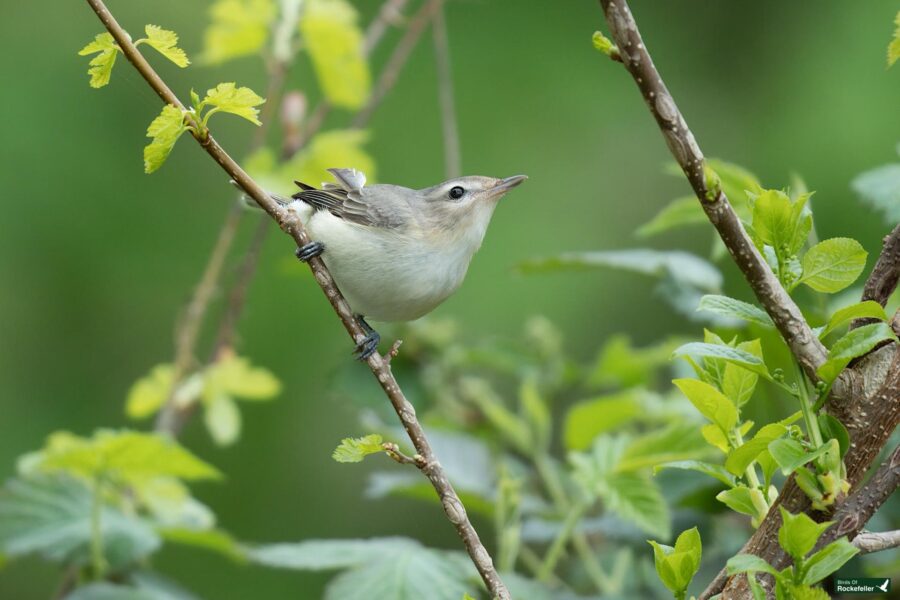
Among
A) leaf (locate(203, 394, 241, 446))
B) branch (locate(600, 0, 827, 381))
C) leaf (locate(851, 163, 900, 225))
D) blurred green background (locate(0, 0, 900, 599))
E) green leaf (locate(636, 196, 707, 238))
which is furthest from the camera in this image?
blurred green background (locate(0, 0, 900, 599))

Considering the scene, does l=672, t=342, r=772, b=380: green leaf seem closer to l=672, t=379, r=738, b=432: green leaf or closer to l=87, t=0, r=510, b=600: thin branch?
l=672, t=379, r=738, b=432: green leaf

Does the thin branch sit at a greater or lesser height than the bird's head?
lesser

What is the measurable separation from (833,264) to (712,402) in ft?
0.59

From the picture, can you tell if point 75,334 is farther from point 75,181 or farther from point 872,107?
point 872,107

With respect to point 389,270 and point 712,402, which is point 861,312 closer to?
point 712,402

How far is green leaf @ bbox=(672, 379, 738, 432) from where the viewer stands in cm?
103

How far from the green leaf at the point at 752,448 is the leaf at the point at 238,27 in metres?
1.93

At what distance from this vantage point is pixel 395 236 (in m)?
2.13

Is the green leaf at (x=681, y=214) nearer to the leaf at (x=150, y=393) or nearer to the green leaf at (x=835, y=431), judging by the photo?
the green leaf at (x=835, y=431)

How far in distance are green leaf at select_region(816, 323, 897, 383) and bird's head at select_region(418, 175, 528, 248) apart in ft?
3.82

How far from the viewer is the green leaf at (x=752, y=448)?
0.98 metres

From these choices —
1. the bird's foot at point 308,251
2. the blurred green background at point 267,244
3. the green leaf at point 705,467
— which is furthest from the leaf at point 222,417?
the green leaf at point 705,467

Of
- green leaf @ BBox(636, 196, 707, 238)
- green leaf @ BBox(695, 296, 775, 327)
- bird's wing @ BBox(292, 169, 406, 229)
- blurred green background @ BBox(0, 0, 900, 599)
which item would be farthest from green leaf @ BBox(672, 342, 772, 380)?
blurred green background @ BBox(0, 0, 900, 599)

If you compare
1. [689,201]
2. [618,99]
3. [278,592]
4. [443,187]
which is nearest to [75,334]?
[278,592]
